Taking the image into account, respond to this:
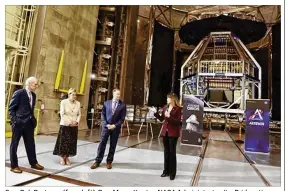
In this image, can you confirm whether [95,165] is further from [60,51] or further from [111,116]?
[60,51]

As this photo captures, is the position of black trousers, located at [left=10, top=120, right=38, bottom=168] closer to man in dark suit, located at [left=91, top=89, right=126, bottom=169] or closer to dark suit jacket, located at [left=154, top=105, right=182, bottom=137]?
man in dark suit, located at [left=91, top=89, right=126, bottom=169]

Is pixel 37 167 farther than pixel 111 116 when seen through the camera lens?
No

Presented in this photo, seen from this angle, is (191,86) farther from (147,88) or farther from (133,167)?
(133,167)

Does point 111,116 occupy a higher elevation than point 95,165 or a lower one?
higher

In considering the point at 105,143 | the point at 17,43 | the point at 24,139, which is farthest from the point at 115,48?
the point at 24,139

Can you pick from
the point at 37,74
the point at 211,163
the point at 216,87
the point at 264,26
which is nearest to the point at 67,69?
the point at 37,74

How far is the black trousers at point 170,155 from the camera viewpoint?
1797 millimetres

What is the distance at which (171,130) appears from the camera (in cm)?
180

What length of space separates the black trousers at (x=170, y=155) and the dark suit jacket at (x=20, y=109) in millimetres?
1170

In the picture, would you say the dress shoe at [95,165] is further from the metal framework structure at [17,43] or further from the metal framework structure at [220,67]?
the metal framework structure at [220,67]

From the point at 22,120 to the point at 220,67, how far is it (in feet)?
21.1

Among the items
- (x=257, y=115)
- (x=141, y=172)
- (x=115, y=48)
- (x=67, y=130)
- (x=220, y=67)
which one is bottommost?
(x=141, y=172)

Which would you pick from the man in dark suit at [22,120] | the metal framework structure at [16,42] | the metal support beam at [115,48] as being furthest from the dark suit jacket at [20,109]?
the metal support beam at [115,48]

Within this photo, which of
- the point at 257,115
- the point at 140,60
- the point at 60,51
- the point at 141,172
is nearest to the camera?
the point at 141,172
